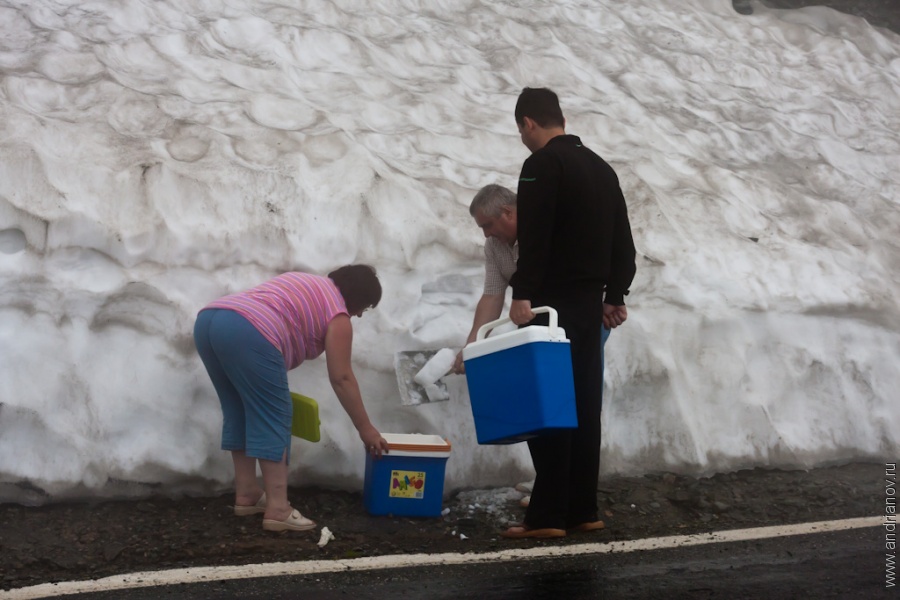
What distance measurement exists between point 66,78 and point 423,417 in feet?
13.7

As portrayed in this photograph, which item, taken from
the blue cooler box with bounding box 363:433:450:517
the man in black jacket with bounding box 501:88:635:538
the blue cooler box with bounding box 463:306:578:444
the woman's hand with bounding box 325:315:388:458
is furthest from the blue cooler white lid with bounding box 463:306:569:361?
the blue cooler box with bounding box 363:433:450:517

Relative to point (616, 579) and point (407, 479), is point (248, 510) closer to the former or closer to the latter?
point (407, 479)

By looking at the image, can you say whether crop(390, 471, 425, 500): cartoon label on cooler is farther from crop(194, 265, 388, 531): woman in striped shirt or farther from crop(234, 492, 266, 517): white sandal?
crop(234, 492, 266, 517): white sandal

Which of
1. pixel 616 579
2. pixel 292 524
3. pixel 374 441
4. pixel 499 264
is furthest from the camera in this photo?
pixel 499 264

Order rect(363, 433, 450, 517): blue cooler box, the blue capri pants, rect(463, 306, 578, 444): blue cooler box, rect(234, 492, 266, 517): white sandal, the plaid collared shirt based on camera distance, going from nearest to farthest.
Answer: rect(463, 306, 578, 444): blue cooler box, the blue capri pants, rect(234, 492, 266, 517): white sandal, rect(363, 433, 450, 517): blue cooler box, the plaid collared shirt

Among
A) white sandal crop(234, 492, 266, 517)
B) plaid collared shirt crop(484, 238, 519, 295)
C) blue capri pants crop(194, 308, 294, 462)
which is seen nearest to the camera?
blue capri pants crop(194, 308, 294, 462)

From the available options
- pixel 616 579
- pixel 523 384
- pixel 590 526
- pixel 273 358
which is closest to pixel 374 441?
pixel 273 358

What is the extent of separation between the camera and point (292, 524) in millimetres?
4738

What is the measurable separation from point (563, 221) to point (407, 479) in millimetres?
1620

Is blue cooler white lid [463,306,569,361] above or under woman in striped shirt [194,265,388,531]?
above

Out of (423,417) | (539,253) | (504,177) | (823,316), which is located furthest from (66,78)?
(823,316)

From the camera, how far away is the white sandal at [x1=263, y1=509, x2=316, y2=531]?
4.71 m

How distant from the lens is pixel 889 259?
28.1ft

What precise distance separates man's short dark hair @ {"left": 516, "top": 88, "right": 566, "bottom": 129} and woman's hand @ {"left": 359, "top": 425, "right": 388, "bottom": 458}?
1809 millimetres
